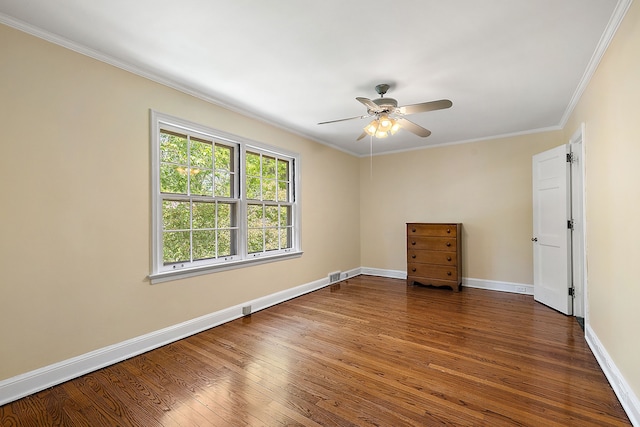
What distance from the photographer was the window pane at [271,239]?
4.11m

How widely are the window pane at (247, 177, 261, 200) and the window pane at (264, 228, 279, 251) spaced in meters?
0.52

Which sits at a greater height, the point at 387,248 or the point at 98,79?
the point at 98,79

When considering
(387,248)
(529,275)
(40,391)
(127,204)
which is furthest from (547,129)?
(40,391)

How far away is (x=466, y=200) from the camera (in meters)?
4.94

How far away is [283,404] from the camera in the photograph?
1885mm

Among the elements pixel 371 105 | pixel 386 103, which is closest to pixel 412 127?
pixel 386 103

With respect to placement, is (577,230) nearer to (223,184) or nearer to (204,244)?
(223,184)

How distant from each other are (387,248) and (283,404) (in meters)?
4.16

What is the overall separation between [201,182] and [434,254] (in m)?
3.72

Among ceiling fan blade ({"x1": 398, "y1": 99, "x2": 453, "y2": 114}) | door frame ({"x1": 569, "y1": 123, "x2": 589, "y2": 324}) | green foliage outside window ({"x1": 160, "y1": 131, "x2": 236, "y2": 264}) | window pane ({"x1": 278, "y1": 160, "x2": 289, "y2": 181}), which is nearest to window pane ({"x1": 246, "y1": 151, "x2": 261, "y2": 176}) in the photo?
green foliage outside window ({"x1": 160, "y1": 131, "x2": 236, "y2": 264})

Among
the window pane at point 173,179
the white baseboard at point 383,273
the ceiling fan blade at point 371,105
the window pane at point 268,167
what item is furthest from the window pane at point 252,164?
the white baseboard at point 383,273

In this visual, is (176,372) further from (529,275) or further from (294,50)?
(529,275)

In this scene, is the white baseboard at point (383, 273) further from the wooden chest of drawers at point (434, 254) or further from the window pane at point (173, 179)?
the window pane at point (173, 179)

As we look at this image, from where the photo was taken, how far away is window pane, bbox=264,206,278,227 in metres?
4.08
